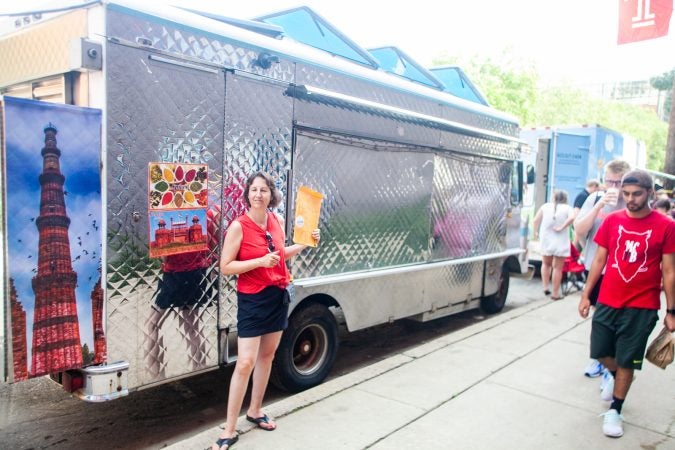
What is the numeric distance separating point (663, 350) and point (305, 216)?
9.00ft

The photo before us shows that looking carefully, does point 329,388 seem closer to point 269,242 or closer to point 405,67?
point 269,242

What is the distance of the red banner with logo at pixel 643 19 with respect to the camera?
8.30 metres

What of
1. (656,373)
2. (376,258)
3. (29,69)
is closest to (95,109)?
(29,69)

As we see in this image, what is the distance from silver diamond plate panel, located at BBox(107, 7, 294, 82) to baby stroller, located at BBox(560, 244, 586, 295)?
6.93 m

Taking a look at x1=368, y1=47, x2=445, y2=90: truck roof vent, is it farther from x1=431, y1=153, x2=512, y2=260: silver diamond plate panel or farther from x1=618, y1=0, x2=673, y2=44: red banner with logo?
x1=618, y1=0, x2=673, y2=44: red banner with logo

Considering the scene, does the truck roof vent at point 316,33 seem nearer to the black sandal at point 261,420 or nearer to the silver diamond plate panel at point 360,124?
the silver diamond plate panel at point 360,124

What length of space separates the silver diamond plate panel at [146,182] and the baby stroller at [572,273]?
23.8ft

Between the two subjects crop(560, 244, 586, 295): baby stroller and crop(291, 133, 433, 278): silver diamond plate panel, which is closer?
crop(291, 133, 433, 278): silver diamond plate panel

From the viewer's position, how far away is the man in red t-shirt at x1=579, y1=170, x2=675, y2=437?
3.81 meters

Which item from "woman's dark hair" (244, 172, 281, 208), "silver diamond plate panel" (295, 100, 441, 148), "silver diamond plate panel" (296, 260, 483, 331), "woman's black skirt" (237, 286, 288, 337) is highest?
"silver diamond plate panel" (295, 100, 441, 148)

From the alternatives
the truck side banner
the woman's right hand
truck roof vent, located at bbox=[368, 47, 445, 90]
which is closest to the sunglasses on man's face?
the woman's right hand

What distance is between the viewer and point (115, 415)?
14.6ft

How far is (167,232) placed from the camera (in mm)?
3656

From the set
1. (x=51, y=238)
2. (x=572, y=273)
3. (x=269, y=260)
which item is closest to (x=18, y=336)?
(x=51, y=238)
